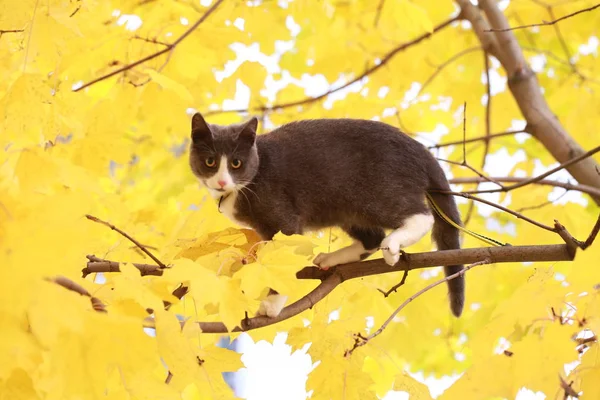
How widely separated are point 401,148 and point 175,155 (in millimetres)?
2079

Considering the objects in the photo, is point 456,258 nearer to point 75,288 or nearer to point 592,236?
point 592,236

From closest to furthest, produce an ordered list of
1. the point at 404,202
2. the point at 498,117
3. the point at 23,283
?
1. the point at 23,283
2. the point at 404,202
3. the point at 498,117

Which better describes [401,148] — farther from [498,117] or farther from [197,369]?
[498,117]

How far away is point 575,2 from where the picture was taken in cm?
265

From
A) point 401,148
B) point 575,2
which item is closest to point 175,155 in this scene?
point 401,148

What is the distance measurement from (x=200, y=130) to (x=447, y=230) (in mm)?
874

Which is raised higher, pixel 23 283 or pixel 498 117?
pixel 23 283

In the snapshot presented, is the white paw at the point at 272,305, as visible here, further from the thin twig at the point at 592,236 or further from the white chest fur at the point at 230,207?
the thin twig at the point at 592,236

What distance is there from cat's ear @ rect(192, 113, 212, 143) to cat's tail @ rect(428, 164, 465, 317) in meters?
0.74

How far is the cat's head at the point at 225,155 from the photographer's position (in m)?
1.86

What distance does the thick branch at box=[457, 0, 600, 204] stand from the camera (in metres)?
2.17

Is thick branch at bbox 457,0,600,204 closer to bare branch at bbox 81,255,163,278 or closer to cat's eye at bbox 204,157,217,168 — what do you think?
cat's eye at bbox 204,157,217,168

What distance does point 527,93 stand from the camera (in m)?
2.38

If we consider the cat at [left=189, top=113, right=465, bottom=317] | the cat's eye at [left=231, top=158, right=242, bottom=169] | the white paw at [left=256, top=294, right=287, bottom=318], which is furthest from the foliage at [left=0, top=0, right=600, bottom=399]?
the cat's eye at [left=231, top=158, right=242, bottom=169]
